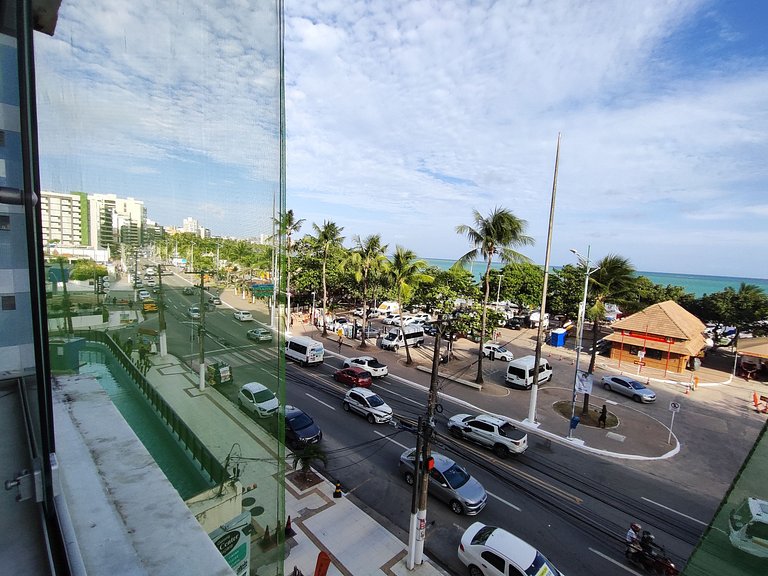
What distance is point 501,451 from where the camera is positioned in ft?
39.4

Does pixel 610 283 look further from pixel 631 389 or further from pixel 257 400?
pixel 257 400

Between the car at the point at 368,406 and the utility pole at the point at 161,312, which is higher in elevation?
the utility pole at the point at 161,312

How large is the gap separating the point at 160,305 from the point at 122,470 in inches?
44.6

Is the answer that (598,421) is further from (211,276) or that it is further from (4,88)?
(4,88)

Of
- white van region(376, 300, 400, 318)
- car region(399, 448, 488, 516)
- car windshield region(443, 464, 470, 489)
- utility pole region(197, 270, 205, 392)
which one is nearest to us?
utility pole region(197, 270, 205, 392)

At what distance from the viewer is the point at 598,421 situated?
49.5ft

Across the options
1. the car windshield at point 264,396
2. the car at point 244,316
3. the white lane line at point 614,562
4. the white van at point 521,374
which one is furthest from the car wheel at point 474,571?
the white van at point 521,374

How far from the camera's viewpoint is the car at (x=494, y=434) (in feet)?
38.8

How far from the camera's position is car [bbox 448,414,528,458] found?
11.8 metres

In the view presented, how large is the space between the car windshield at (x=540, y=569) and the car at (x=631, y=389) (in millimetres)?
13967

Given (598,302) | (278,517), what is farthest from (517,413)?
(278,517)

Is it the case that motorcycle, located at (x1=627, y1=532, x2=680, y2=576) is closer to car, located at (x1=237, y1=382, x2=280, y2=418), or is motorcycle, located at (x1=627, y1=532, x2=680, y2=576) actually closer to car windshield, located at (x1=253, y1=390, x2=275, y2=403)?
car, located at (x1=237, y1=382, x2=280, y2=418)

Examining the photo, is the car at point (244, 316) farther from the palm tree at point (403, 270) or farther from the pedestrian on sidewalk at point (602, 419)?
the palm tree at point (403, 270)

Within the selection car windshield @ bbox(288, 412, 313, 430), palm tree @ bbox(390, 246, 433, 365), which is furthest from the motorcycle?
palm tree @ bbox(390, 246, 433, 365)
